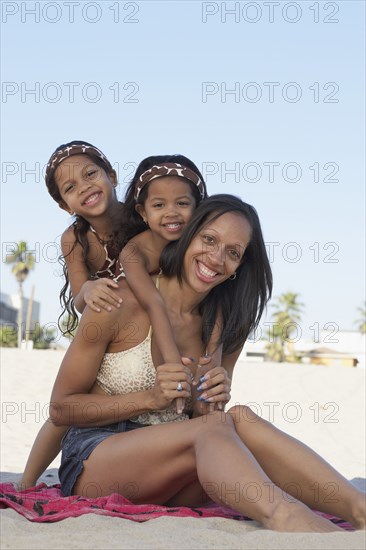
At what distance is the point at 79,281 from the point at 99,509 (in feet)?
5.25

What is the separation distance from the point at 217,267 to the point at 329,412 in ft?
34.0

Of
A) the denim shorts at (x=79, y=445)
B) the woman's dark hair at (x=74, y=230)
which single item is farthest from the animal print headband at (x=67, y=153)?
the denim shorts at (x=79, y=445)

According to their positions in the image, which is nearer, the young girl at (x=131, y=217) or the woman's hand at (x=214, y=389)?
the woman's hand at (x=214, y=389)

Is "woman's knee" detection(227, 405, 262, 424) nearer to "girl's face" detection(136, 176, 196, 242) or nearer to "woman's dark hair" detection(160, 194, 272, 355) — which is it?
"woman's dark hair" detection(160, 194, 272, 355)

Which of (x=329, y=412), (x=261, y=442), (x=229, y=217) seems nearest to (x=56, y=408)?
(x=261, y=442)

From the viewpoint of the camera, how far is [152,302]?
3760 mm

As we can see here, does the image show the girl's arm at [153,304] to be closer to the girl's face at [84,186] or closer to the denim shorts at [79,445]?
the denim shorts at [79,445]

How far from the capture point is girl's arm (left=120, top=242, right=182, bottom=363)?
3643 millimetres

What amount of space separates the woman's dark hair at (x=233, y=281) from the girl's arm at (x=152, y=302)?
13 centimetres

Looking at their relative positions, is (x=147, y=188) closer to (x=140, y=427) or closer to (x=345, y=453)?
(x=140, y=427)

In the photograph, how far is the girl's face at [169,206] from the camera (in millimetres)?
4043

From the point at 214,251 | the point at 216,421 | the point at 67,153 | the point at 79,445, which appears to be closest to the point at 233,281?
the point at 214,251

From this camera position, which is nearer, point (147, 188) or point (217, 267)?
point (217, 267)

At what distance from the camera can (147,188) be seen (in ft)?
14.0
